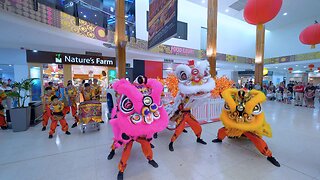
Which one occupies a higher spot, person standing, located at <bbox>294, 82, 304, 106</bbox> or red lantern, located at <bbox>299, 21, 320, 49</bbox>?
red lantern, located at <bbox>299, 21, 320, 49</bbox>

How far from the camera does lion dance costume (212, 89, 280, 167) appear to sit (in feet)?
7.57

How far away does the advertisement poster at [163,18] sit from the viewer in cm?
306

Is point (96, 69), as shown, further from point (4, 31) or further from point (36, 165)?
point (36, 165)

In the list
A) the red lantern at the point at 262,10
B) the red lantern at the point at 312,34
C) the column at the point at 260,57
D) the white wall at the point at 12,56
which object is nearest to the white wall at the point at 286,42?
the column at the point at 260,57

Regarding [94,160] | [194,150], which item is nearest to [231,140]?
[194,150]

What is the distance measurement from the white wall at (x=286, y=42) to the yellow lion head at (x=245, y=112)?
513 inches

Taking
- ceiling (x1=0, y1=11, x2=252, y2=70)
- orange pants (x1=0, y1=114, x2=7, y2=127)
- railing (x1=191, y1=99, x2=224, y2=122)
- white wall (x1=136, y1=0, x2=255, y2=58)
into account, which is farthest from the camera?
white wall (x1=136, y1=0, x2=255, y2=58)

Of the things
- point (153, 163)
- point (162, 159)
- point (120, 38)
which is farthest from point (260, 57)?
point (153, 163)

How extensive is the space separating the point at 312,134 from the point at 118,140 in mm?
4434

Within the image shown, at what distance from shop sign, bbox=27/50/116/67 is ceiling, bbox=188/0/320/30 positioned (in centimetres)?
666

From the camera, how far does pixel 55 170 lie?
2.12 metres

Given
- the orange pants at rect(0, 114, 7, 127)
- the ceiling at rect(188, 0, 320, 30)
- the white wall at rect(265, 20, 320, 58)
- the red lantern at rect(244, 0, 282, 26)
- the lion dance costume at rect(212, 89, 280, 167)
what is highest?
the ceiling at rect(188, 0, 320, 30)

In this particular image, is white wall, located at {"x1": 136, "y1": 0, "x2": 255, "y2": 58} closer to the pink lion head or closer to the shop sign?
the shop sign

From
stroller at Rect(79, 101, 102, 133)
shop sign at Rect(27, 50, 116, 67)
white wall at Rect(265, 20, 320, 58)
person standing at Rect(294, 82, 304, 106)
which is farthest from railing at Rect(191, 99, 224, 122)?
white wall at Rect(265, 20, 320, 58)
